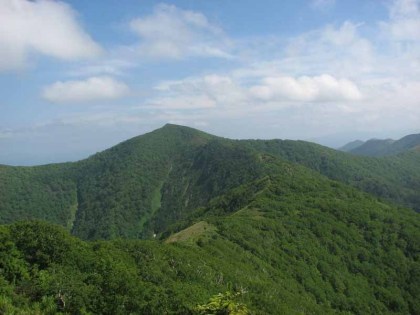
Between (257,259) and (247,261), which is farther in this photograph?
(257,259)

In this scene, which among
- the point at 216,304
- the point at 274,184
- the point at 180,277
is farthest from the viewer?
the point at 274,184

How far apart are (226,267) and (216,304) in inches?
2238

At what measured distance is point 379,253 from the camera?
122625 millimetres

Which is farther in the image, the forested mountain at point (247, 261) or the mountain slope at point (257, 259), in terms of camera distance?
the mountain slope at point (257, 259)

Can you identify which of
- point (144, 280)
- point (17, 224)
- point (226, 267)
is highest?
point (17, 224)

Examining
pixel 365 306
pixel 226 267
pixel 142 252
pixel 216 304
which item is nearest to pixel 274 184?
pixel 365 306

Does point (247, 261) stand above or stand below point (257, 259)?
above

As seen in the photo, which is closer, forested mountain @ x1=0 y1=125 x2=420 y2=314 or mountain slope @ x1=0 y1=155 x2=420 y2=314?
forested mountain @ x1=0 y1=125 x2=420 y2=314

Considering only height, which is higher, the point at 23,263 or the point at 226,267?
the point at 23,263

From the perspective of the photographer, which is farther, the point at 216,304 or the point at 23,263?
the point at 23,263

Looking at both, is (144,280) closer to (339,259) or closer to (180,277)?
(180,277)

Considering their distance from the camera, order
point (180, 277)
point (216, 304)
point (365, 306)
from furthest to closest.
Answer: point (365, 306)
point (180, 277)
point (216, 304)

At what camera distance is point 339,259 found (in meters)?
116

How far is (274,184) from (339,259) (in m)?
43.0
